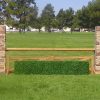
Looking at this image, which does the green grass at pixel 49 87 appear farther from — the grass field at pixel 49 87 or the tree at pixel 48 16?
the tree at pixel 48 16

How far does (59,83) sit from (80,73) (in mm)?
3392

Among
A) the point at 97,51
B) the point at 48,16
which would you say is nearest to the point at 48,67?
the point at 97,51

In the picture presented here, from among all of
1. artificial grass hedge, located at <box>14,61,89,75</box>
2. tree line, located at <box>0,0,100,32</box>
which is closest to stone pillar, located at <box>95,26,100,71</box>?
artificial grass hedge, located at <box>14,61,89,75</box>

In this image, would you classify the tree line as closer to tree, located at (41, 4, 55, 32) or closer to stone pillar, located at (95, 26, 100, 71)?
tree, located at (41, 4, 55, 32)

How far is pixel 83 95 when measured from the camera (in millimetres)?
11977

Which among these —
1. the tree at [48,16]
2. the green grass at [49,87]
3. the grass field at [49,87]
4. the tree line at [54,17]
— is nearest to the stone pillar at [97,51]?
the grass field at [49,87]

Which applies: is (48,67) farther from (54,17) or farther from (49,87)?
(54,17)

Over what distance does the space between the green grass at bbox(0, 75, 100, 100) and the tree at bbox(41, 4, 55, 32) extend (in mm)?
133651

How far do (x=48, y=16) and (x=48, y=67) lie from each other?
137m

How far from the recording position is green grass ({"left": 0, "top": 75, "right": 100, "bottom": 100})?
1180cm

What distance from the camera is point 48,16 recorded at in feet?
504

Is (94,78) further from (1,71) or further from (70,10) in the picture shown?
(70,10)

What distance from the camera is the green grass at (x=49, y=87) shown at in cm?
1180

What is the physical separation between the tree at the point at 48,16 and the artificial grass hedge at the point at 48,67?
431 feet
